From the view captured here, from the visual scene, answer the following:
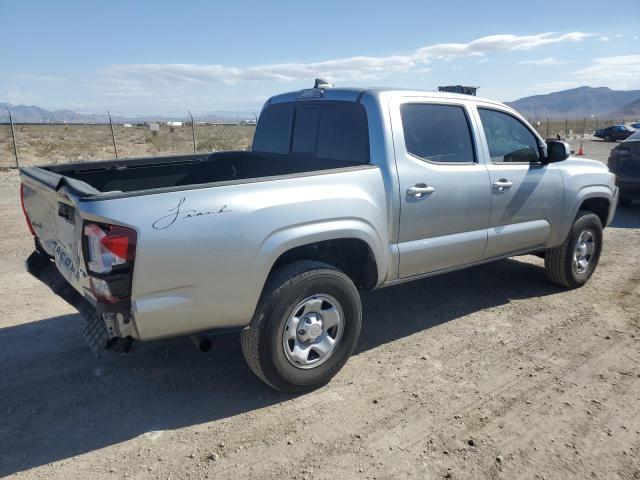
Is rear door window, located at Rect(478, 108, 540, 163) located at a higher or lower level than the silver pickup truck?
higher

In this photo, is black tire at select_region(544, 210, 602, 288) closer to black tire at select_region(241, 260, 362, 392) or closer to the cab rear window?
the cab rear window

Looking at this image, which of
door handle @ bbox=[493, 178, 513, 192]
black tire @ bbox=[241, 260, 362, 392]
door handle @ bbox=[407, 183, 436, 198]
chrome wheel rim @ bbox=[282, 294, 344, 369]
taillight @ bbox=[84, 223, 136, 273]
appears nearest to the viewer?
taillight @ bbox=[84, 223, 136, 273]

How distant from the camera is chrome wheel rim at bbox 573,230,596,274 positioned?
17.9 feet

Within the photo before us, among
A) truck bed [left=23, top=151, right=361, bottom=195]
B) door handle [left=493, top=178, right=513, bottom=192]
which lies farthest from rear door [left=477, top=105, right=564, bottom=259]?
truck bed [left=23, top=151, right=361, bottom=195]

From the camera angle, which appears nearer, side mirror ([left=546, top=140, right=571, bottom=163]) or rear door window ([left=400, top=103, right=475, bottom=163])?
rear door window ([left=400, top=103, right=475, bottom=163])

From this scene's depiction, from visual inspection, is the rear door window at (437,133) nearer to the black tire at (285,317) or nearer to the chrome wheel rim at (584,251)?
the black tire at (285,317)

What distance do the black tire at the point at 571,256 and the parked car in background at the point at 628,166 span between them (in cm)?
482

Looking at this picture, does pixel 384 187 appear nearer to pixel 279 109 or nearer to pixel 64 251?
pixel 279 109

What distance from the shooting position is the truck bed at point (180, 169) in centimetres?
418

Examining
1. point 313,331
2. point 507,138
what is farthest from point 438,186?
point 313,331

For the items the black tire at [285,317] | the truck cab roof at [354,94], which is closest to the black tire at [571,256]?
the truck cab roof at [354,94]

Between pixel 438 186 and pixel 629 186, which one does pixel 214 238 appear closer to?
pixel 438 186

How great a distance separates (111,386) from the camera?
3.58 meters

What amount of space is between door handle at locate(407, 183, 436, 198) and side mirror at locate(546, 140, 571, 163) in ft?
5.50
